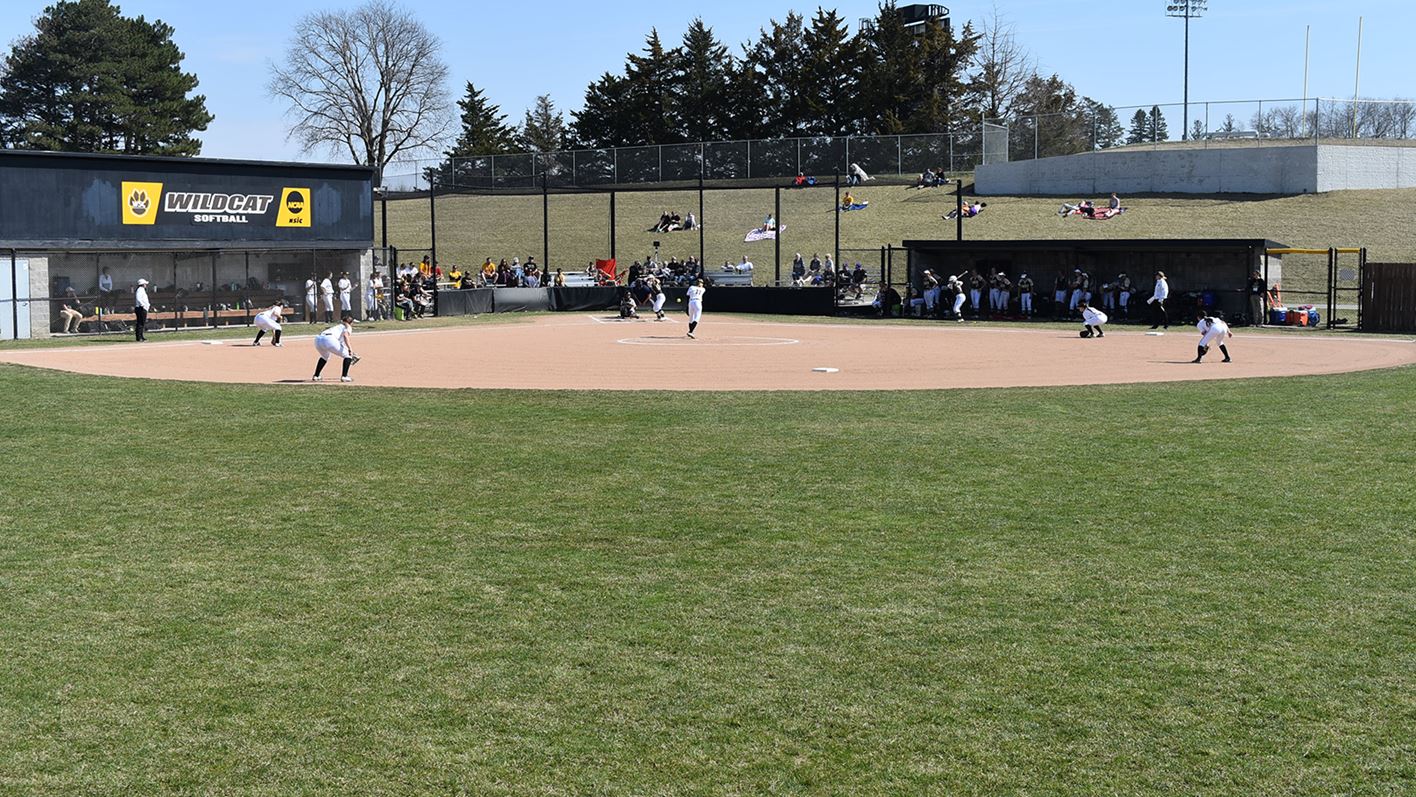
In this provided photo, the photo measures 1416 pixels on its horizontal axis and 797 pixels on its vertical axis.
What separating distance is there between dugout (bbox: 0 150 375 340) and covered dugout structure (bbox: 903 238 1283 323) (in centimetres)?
2176

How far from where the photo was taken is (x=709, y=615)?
31.7 feet

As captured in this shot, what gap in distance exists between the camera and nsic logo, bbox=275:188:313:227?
1919 inches

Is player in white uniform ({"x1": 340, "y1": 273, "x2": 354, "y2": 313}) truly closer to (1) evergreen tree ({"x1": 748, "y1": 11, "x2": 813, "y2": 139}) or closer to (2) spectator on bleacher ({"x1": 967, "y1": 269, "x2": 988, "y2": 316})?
(2) spectator on bleacher ({"x1": 967, "y1": 269, "x2": 988, "y2": 316})

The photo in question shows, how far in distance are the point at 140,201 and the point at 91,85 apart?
55.9 metres

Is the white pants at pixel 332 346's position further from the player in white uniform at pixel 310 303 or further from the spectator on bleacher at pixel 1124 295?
the spectator on bleacher at pixel 1124 295

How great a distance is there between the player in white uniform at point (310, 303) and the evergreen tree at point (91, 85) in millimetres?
48060

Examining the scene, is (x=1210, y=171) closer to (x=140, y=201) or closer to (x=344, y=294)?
(x=344, y=294)

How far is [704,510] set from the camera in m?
13.5

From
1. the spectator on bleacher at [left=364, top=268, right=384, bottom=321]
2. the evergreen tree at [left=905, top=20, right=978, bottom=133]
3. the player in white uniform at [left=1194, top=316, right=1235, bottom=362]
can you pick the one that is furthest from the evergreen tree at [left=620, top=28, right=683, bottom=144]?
the player in white uniform at [left=1194, top=316, right=1235, bottom=362]

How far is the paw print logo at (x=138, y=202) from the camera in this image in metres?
44.3

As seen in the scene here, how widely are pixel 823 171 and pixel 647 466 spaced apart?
72144 millimetres

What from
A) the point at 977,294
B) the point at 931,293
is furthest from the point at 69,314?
the point at 977,294

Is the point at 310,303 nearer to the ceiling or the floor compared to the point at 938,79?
nearer to the floor

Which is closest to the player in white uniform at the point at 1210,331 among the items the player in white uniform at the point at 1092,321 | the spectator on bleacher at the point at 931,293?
the player in white uniform at the point at 1092,321
